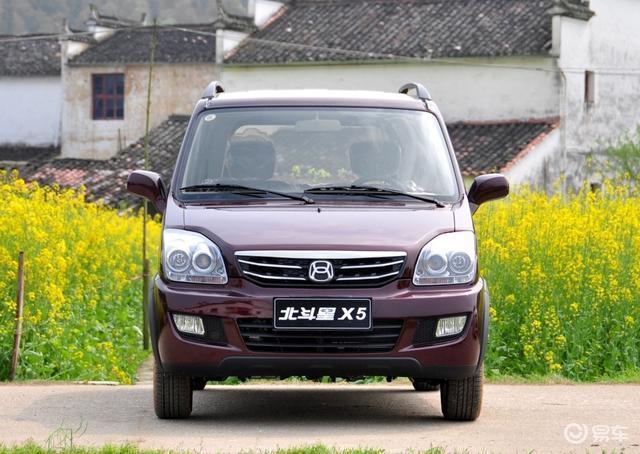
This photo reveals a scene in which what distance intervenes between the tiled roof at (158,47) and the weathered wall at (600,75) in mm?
12124

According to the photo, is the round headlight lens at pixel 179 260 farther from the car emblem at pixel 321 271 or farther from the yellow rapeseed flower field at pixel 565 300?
the yellow rapeseed flower field at pixel 565 300

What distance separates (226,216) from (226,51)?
3935 cm

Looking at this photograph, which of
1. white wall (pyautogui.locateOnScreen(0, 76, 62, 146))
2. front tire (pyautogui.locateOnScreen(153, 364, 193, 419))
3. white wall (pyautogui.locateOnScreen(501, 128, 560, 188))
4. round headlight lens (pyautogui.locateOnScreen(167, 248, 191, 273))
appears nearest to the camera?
round headlight lens (pyautogui.locateOnScreen(167, 248, 191, 273))

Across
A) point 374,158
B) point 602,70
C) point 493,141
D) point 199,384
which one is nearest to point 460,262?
point 374,158

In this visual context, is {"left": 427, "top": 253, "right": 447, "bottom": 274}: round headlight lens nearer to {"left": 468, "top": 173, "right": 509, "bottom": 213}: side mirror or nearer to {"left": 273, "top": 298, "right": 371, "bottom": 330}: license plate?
{"left": 273, "top": 298, "right": 371, "bottom": 330}: license plate

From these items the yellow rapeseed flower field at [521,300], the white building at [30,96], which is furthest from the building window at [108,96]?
the yellow rapeseed flower field at [521,300]

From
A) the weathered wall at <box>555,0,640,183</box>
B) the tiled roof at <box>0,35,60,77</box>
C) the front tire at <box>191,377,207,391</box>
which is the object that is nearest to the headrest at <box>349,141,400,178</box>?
the front tire at <box>191,377,207,391</box>

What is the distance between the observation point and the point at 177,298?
332 inches

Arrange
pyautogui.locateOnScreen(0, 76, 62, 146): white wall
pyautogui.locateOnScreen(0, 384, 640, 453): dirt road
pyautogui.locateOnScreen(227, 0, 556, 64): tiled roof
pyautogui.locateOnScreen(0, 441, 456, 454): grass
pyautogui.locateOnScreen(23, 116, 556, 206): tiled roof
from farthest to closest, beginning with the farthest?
pyautogui.locateOnScreen(0, 76, 62, 146): white wall < pyautogui.locateOnScreen(227, 0, 556, 64): tiled roof < pyautogui.locateOnScreen(23, 116, 556, 206): tiled roof < pyautogui.locateOnScreen(0, 384, 640, 453): dirt road < pyautogui.locateOnScreen(0, 441, 456, 454): grass

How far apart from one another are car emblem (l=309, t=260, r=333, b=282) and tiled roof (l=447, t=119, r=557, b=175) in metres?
30.4

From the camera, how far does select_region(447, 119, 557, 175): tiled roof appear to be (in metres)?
39.8

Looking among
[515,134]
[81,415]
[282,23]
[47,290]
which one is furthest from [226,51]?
[81,415]

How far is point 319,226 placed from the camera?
8.53 m

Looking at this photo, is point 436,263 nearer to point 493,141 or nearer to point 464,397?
point 464,397
